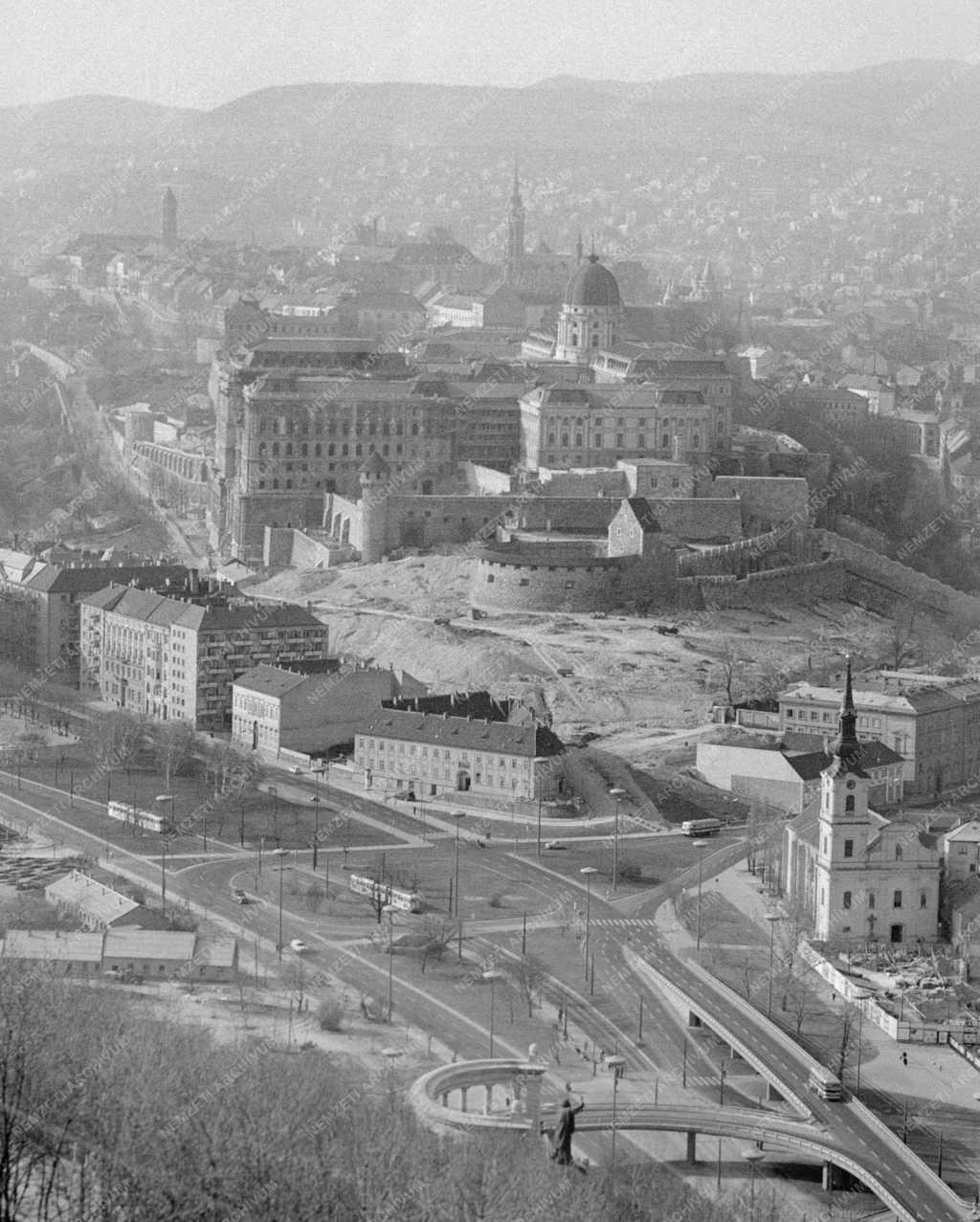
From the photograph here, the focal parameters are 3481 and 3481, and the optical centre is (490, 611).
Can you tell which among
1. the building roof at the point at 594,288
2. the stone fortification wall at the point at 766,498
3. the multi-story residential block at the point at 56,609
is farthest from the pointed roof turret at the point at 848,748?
the building roof at the point at 594,288

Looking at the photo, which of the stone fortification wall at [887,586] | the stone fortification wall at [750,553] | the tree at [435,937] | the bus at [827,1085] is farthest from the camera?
the stone fortification wall at [887,586]

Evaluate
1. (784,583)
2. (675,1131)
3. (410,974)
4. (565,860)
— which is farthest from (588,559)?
(675,1131)

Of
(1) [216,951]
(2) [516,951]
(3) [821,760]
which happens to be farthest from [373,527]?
(1) [216,951]

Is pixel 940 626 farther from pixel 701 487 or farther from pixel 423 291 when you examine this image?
pixel 423 291

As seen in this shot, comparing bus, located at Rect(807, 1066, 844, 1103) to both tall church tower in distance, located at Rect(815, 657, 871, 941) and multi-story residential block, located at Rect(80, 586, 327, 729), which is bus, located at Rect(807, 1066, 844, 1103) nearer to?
tall church tower in distance, located at Rect(815, 657, 871, 941)

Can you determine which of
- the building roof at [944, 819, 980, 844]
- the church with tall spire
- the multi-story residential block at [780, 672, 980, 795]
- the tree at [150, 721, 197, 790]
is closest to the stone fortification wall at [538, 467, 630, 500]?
the multi-story residential block at [780, 672, 980, 795]

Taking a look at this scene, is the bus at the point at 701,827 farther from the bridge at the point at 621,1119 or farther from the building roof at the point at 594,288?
the building roof at the point at 594,288
